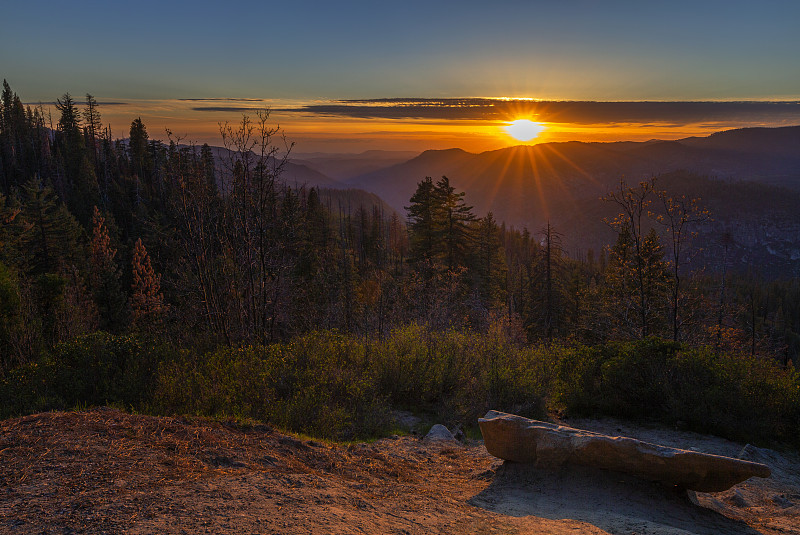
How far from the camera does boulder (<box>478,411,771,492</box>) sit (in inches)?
226

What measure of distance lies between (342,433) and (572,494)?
4007mm

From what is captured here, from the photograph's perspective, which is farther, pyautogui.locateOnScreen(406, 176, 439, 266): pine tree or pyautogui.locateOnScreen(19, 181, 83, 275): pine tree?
pyautogui.locateOnScreen(19, 181, 83, 275): pine tree

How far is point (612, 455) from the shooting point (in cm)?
610

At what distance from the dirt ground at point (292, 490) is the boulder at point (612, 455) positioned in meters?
0.21

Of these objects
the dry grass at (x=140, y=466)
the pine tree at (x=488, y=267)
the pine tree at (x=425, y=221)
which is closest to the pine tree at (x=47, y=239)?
the pine tree at (x=425, y=221)

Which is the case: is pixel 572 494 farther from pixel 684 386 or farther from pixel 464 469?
pixel 684 386

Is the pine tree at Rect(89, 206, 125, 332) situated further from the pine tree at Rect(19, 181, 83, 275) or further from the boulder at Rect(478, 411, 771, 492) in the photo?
the boulder at Rect(478, 411, 771, 492)

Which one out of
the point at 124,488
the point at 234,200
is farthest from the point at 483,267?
the point at 124,488

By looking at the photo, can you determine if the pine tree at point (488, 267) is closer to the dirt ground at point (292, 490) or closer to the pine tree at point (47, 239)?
the dirt ground at point (292, 490)

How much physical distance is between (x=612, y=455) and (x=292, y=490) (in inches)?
163

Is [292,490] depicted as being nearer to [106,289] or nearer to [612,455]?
[612,455]

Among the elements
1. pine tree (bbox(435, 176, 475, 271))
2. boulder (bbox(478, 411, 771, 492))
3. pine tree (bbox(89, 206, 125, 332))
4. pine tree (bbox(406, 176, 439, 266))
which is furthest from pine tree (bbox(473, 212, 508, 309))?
boulder (bbox(478, 411, 771, 492))

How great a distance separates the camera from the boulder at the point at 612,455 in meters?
5.75

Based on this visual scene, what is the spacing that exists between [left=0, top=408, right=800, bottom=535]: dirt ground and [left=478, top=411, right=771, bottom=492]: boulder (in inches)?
8.1
